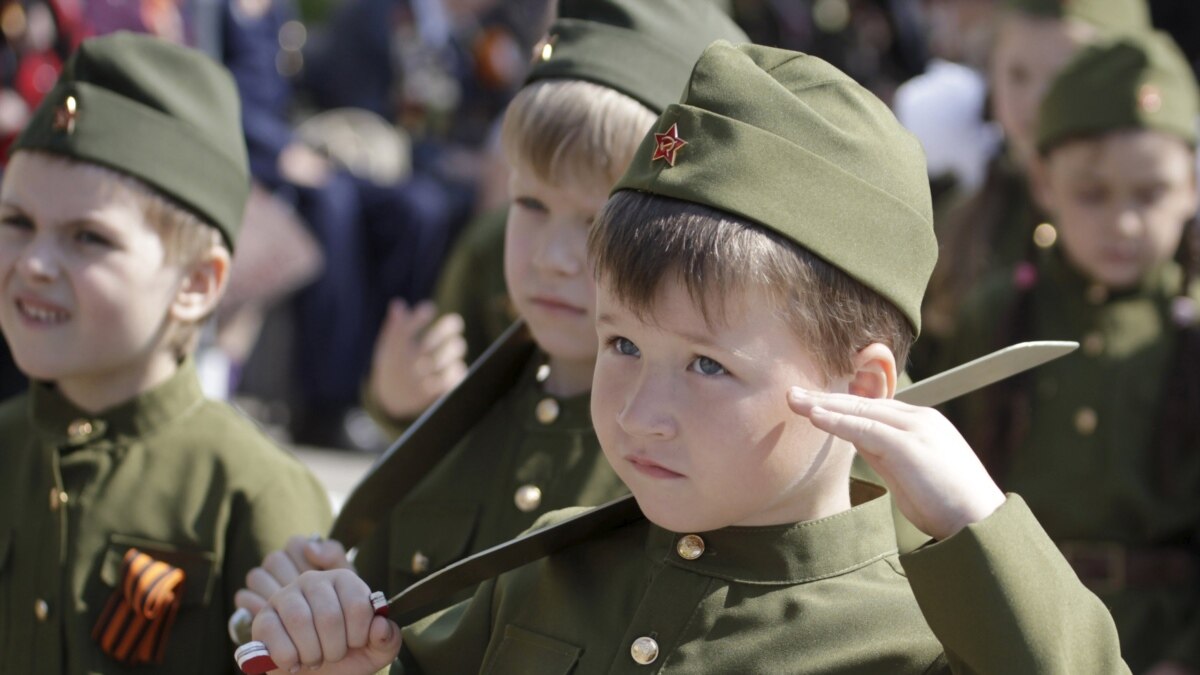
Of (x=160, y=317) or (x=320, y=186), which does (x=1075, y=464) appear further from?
(x=320, y=186)

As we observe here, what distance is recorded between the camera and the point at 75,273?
307cm

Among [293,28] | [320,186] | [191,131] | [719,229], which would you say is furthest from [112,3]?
[719,229]

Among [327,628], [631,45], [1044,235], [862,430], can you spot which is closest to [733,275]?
[862,430]

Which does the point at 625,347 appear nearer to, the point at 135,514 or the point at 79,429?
the point at 135,514

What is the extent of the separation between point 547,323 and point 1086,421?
1.94 meters

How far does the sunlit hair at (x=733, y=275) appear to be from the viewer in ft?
6.68

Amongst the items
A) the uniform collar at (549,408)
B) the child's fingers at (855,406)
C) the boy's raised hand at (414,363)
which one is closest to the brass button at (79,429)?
the boy's raised hand at (414,363)

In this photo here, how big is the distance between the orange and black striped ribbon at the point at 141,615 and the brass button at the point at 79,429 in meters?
0.30

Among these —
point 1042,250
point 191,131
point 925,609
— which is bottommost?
point 1042,250

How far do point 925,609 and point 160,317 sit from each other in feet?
5.77

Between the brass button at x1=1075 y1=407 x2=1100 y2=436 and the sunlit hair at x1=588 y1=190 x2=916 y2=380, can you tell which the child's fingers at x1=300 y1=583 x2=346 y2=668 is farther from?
the brass button at x1=1075 y1=407 x2=1100 y2=436

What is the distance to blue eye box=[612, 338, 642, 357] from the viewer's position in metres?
2.12

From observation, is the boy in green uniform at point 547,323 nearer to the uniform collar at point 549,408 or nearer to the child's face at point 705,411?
the uniform collar at point 549,408

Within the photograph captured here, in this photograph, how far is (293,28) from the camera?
26.6ft
